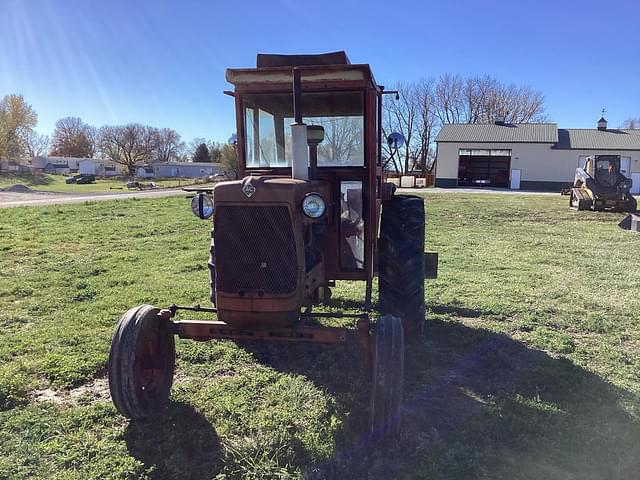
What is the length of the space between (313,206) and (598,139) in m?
41.2

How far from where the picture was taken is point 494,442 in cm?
314

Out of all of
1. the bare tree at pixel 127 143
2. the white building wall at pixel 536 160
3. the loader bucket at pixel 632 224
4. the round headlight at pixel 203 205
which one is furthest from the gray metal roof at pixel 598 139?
the bare tree at pixel 127 143

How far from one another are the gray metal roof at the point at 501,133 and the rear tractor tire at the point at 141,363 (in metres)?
37.4

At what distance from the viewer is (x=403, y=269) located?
4.65 metres

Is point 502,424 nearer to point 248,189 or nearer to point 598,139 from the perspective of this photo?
point 248,189

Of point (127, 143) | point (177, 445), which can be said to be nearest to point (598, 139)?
point (177, 445)

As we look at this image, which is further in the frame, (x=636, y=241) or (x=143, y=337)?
(x=636, y=241)

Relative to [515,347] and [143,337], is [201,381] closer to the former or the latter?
[143,337]

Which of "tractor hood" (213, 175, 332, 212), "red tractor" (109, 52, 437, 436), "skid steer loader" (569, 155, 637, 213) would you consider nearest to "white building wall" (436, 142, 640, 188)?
"skid steer loader" (569, 155, 637, 213)

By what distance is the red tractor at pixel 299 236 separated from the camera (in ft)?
10.6

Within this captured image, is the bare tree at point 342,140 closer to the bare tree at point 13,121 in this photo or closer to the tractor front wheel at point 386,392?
the tractor front wheel at point 386,392

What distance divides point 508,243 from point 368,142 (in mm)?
7825

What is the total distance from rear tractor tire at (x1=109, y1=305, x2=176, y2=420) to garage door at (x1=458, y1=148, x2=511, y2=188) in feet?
125

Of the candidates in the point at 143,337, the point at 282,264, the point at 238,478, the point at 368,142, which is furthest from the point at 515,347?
the point at 143,337
